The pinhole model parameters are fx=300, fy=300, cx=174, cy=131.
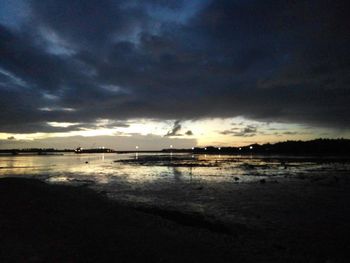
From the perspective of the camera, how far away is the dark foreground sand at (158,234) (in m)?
11.0

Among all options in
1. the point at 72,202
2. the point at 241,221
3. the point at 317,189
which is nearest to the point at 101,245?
the point at 241,221

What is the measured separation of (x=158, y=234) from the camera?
14.1 metres

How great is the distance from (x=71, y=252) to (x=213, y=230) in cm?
760

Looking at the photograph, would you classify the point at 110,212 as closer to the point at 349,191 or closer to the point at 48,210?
the point at 48,210

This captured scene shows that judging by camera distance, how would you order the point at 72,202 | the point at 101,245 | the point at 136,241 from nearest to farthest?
the point at 101,245
the point at 136,241
the point at 72,202

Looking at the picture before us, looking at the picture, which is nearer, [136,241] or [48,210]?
[136,241]

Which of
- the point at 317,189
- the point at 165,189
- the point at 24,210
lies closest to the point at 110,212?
the point at 24,210

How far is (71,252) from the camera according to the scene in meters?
10.8

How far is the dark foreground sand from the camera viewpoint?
36.2ft

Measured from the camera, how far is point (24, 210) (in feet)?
58.4

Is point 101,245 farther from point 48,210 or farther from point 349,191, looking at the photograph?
point 349,191

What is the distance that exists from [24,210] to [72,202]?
177 inches

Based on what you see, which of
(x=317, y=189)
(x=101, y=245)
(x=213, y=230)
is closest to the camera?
(x=101, y=245)

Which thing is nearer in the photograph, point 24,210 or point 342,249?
point 342,249
